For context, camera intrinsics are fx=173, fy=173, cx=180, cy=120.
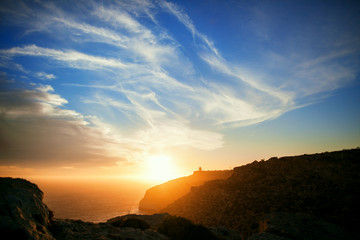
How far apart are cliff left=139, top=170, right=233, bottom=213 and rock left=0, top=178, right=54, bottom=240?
79.4 meters

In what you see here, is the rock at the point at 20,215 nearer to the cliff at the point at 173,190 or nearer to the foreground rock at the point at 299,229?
the foreground rock at the point at 299,229

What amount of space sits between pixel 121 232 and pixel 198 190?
3091cm

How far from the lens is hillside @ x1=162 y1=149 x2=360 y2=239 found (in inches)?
708

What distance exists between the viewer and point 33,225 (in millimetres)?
5816

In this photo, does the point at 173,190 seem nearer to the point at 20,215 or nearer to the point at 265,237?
the point at 265,237

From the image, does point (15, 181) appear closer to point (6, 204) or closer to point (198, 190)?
point (6, 204)

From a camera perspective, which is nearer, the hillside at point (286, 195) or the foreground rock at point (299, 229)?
the foreground rock at point (299, 229)

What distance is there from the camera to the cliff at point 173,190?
284ft

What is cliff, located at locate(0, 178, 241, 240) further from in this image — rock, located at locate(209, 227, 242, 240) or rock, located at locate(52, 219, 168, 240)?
rock, located at locate(209, 227, 242, 240)

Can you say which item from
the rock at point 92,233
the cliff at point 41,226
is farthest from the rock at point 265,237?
the rock at point 92,233

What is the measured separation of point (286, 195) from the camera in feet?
75.5

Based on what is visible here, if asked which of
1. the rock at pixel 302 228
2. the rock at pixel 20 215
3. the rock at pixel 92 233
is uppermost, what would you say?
the rock at pixel 20 215

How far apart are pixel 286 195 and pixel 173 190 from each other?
268 feet

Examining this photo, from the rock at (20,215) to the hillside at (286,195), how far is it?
16454 mm
